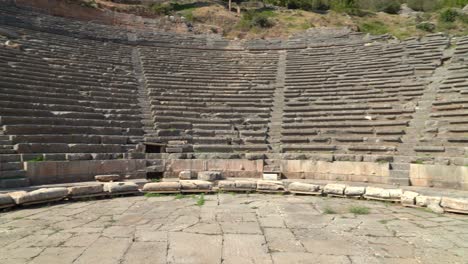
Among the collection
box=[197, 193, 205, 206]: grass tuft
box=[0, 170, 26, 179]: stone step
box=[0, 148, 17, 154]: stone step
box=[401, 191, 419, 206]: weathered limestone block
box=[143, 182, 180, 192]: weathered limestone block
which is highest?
box=[0, 148, 17, 154]: stone step

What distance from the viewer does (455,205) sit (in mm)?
6020

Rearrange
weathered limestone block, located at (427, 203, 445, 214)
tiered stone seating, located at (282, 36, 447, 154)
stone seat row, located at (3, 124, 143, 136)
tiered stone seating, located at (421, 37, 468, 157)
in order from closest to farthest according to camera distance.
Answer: weathered limestone block, located at (427, 203, 445, 214) < stone seat row, located at (3, 124, 143, 136) < tiered stone seating, located at (421, 37, 468, 157) < tiered stone seating, located at (282, 36, 447, 154)

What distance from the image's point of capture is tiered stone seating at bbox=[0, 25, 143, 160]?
9242 millimetres

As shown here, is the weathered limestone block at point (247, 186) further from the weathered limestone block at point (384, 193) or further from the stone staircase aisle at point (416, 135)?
the stone staircase aisle at point (416, 135)

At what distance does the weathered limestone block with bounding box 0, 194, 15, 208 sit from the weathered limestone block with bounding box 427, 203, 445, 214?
24.2 feet

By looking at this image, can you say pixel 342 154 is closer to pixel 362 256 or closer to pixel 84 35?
pixel 362 256

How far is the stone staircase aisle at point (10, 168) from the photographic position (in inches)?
299

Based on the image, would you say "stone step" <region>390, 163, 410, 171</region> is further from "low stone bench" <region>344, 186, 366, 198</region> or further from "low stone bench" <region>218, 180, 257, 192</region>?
"low stone bench" <region>218, 180, 257, 192</region>

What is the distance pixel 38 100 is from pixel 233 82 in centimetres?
722

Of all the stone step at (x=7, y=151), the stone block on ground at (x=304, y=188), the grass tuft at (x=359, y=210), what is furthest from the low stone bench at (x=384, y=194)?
the stone step at (x=7, y=151)

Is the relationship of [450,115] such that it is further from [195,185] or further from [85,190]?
[85,190]

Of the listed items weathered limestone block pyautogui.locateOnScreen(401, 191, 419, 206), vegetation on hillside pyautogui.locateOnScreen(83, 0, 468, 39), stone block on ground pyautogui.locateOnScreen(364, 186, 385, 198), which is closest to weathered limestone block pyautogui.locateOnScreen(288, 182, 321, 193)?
stone block on ground pyautogui.locateOnScreen(364, 186, 385, 198)

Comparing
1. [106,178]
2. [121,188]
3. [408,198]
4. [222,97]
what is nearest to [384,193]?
[408,198]

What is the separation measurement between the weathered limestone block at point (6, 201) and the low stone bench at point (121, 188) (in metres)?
1.72
